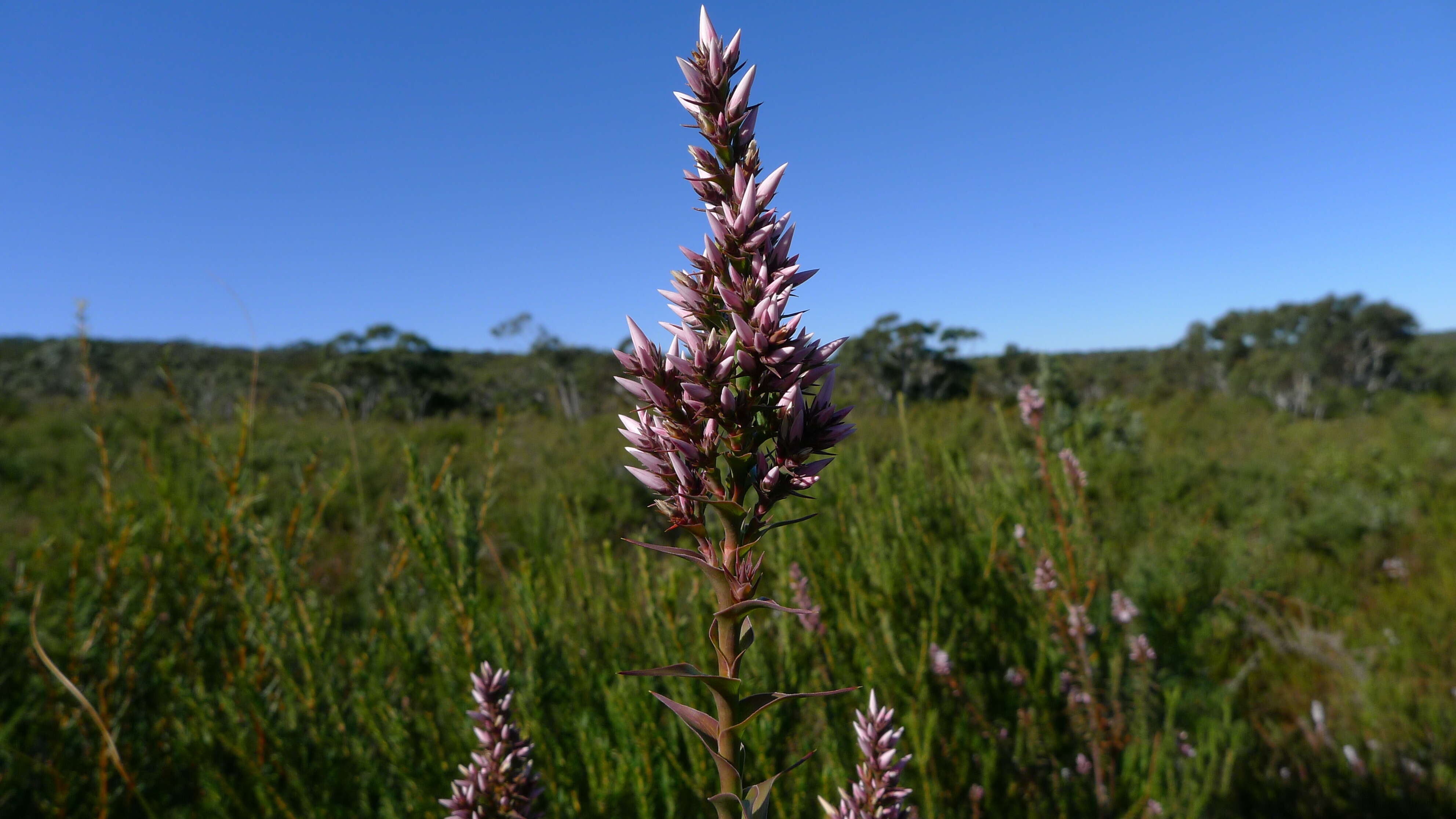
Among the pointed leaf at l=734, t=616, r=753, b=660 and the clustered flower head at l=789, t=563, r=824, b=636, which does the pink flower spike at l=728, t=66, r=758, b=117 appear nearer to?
the pointed leaf at l=734, t=616, r=753, b=660

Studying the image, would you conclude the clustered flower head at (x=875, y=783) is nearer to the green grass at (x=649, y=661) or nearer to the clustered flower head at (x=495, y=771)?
the clustered flower head at (x=495, y=771)

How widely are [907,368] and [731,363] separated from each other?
38923 millimetres

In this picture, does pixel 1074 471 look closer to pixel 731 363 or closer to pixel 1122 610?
pixel 1122 610

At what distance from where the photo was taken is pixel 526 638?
7.55 feet

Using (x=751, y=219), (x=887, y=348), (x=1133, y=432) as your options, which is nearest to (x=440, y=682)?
(x=751, y=219)

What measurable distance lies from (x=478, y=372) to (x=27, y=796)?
58.9 m

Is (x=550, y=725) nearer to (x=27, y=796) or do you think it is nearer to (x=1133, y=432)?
(x=27, y=796)

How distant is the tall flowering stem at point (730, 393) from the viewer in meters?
0.72

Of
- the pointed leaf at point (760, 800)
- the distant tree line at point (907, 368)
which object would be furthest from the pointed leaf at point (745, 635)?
the distant tree line at point (907, 368)

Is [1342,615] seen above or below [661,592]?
below

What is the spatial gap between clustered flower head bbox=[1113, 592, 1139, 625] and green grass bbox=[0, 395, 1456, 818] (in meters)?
0.15

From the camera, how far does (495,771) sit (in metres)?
1.31

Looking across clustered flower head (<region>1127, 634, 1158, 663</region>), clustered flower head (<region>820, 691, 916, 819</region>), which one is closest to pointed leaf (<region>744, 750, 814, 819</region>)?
clustered flower head (<region>820, 691, 916, 819</region>)

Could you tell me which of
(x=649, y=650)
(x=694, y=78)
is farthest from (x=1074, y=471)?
(x=694, y=78)
